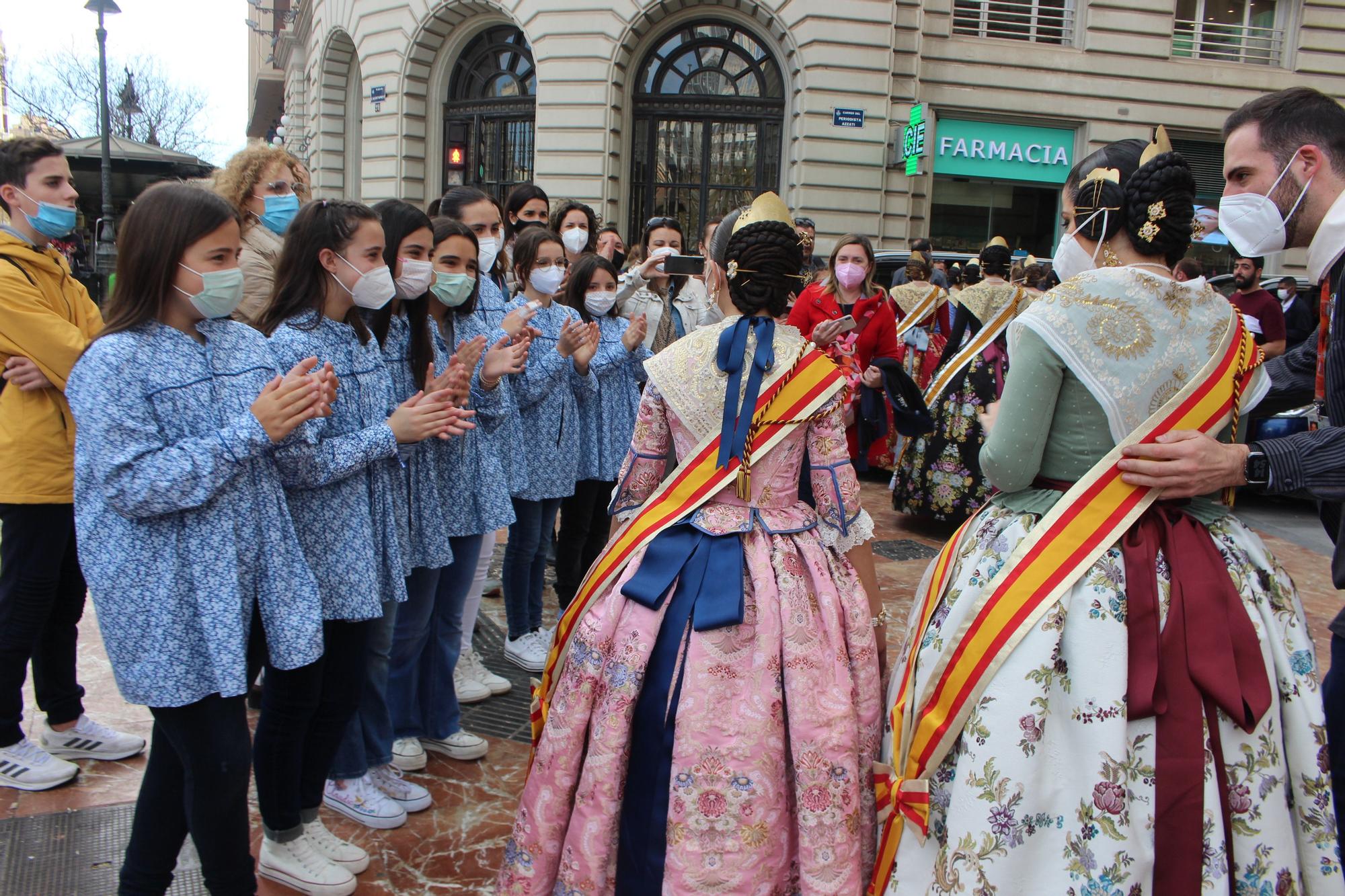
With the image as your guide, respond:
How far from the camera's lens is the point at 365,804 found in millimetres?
3172

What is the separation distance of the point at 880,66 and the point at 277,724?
1573 cm

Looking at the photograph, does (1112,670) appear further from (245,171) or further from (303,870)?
(245,171)

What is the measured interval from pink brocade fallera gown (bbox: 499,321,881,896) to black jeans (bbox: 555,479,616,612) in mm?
2112

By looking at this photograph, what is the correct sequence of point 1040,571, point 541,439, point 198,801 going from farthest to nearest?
point 541,439
point 198,801
point 1040,571

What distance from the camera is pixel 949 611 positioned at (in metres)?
2.38

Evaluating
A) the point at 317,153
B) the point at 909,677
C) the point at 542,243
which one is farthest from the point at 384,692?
the point at 317,153

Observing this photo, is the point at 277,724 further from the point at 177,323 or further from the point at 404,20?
the point at 404,20

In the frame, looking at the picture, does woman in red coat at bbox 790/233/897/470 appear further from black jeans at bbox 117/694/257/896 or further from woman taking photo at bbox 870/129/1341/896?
black jeans at bbox 117/694/257/896

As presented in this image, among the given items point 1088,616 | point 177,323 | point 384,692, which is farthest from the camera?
point 384,692

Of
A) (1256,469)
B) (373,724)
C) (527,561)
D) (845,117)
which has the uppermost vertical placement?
(845,117)

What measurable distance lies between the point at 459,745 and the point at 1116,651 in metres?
2.36

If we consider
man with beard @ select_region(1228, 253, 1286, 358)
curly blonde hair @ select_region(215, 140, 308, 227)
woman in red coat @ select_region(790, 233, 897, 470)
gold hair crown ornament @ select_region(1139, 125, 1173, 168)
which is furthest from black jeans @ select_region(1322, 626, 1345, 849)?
man with beard @ select_region(1228, 253, 1286, 358)

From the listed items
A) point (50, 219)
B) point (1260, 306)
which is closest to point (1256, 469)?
point (50, 219)

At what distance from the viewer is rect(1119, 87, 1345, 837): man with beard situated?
2.19m
